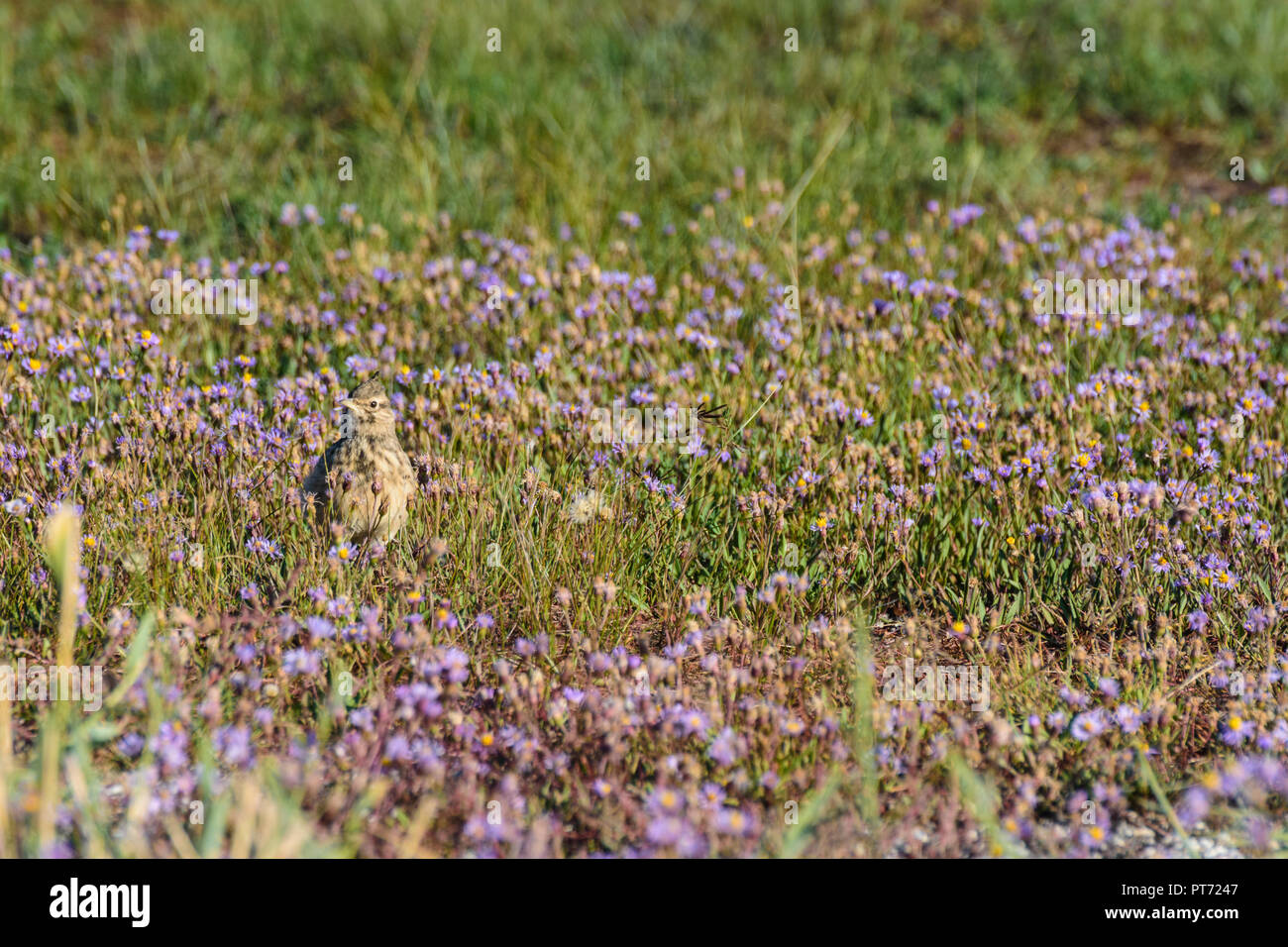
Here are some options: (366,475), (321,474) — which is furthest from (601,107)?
(366,475)

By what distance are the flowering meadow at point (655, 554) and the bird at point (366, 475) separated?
8cm

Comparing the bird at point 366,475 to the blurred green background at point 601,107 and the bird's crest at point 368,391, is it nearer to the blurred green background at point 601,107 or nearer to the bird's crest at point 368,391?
the bird's crest at point 368,391

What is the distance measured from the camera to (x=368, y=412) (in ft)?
13.2

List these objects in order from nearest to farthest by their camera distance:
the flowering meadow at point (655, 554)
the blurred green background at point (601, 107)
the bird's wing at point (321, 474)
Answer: the flowering meadow at point (655, 554) < the bird's wing at point (321, 474) < the blurred green background at point (601, 107)

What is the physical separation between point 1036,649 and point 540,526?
1.54 meters

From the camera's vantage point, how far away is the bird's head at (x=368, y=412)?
4000 millimetres

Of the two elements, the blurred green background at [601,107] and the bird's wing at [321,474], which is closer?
the bird's wing at [321,474]

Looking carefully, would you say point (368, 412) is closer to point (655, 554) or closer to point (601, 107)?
point (655, 554)

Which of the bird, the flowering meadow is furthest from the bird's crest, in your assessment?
the flowering meadow

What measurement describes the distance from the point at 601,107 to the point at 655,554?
414 centimetres

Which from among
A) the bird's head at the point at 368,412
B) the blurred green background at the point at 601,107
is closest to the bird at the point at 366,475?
the bird's head at the point at 368,412

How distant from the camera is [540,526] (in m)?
3.95

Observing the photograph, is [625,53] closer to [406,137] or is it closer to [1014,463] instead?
[406,137]

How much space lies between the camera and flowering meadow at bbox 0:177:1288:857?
3.07 m
